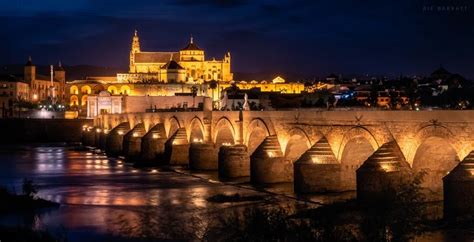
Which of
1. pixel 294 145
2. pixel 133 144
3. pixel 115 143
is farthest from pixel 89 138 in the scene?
pixel 294 145

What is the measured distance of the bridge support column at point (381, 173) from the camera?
21.5 m

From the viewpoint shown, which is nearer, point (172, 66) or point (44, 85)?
point (172, 66)

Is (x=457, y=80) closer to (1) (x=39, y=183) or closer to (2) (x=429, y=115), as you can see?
(1) (x=39, y=183)

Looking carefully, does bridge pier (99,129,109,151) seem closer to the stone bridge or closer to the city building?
the stone bridge

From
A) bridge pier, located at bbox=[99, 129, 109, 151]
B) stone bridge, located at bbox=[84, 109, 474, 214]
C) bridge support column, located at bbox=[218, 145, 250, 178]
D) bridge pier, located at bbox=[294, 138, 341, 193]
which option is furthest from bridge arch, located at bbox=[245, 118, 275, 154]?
bridge pier, located at bbox=[99, 129, 109, 151]

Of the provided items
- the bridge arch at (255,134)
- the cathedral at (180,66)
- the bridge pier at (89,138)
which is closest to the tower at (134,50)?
the cathedral at (180,66)

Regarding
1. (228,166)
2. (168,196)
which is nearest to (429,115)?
(168,196)

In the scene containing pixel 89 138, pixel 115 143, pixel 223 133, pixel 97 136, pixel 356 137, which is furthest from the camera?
pixel 89 138

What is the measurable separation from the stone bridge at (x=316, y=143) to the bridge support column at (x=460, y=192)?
1.55m

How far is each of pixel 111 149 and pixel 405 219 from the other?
50581mm

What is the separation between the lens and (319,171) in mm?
26094

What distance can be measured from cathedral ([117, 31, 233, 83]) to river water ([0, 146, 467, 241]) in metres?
86.0

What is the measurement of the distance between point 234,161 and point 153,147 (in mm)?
15603

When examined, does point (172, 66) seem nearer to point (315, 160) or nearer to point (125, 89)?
point (125, 89)
